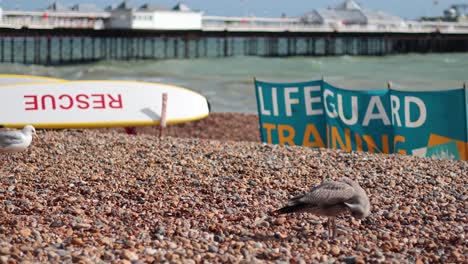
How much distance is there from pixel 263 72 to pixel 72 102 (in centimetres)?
3274

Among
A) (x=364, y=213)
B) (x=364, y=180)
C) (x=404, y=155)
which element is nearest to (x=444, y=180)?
(x=364, y=180)

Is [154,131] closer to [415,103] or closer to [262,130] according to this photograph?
[262,130]

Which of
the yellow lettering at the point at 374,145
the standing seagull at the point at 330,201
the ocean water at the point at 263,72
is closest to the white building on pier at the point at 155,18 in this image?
the ocean water at the point at 263,72

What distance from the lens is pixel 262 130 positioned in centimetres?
1068

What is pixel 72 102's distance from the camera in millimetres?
12211

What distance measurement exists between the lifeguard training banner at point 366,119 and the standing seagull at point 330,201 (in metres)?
3.88

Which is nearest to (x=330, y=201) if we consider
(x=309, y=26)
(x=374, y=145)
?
(x=374, y=145)

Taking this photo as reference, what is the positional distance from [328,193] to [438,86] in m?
29.4

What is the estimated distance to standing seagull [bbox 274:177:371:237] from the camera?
511 centimetres

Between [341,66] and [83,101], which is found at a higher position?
[83,101]

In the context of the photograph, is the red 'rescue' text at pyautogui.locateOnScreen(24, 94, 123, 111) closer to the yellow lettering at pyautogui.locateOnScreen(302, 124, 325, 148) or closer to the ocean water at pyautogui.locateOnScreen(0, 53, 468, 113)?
the yellow lettering at pyautogui.locateOnScreen(302, 124, 325, 148)

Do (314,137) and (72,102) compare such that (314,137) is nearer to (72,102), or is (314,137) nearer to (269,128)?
(269,128)

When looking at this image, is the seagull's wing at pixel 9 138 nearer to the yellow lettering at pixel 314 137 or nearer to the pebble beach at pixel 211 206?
the pebble beach at pixel 211 206

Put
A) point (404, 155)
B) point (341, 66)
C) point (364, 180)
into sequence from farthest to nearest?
point (341, 66)
point (404, 155)
point (364, 180)
